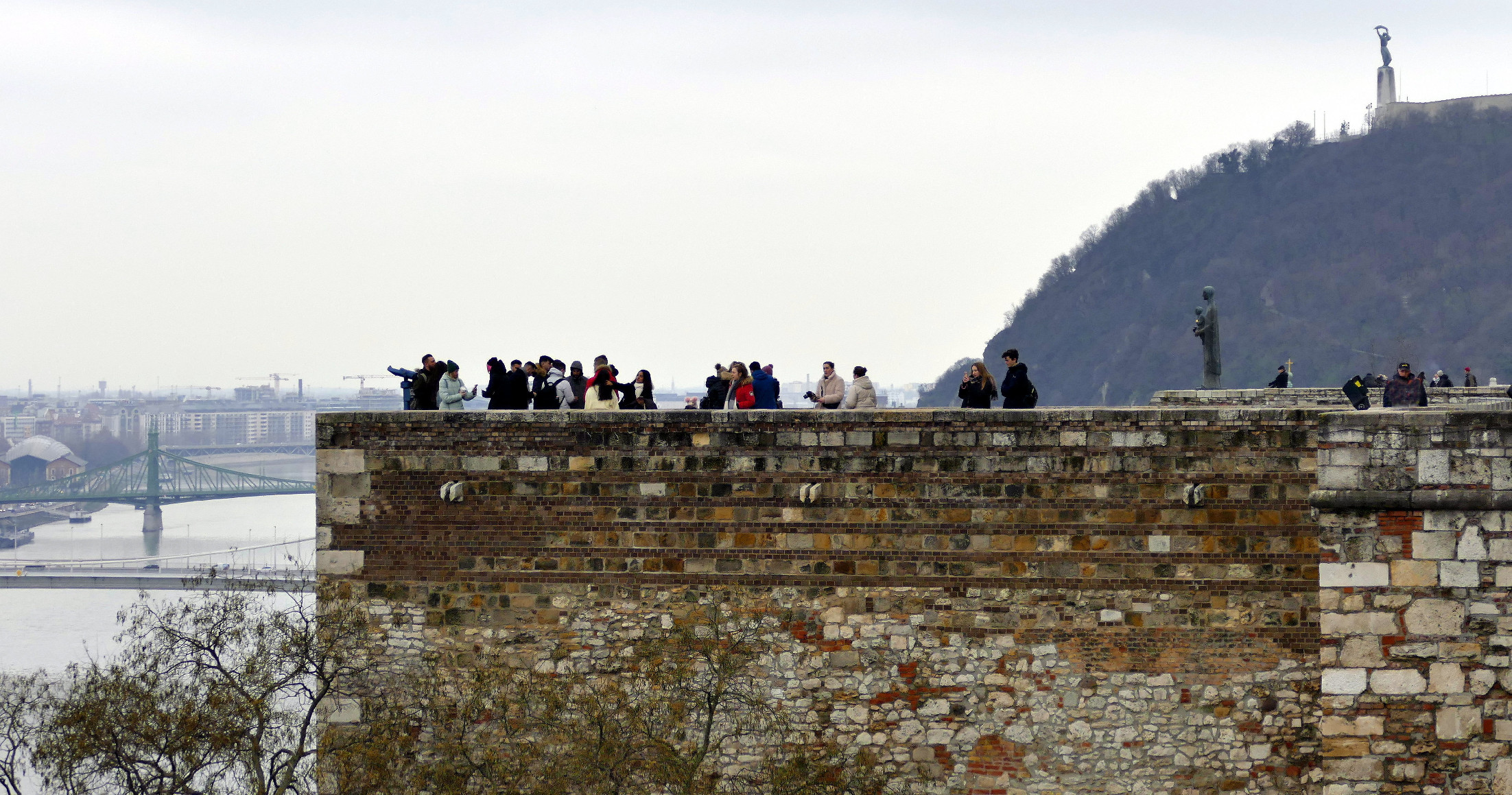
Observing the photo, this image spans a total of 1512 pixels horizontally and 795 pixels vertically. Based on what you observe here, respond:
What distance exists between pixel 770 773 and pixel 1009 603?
2704 millimetres

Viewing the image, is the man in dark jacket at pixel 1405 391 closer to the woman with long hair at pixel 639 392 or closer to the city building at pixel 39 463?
the woman with long hair at pixel 639 392

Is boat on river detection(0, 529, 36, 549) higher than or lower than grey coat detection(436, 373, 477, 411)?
lower

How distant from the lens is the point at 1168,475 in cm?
1281

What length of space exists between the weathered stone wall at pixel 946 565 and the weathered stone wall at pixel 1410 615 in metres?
0.26

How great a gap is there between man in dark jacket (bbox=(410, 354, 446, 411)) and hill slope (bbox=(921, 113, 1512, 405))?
375 ft

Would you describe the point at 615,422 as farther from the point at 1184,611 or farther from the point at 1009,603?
the point at 1184,611

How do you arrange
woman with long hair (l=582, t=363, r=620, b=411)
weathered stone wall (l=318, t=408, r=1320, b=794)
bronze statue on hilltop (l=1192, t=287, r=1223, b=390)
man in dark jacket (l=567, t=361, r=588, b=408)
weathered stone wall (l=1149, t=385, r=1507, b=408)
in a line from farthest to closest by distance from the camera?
1. bronze statue on hilltop (l=1192, t=287, r=1223, b=390)
2. weathered stone wall (l=1149, t=385, r=1507, b=408)
3. man in dark jacket (l=567, t=361, r=588, b=408)
4. woman with long hair (l=582, t=363, r=620, b=411)
5. weathered stone wall (l=318, t=408, r=1320, b=794)

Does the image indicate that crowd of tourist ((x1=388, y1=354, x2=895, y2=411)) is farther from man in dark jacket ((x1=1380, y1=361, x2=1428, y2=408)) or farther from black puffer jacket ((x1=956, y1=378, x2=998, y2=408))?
man in dark jacket ((x1=1380, y1=361, x2=1428, y2=408))

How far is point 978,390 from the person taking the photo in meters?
13.6

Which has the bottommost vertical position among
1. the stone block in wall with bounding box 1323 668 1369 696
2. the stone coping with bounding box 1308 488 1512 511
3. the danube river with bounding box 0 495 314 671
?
the danube river with bounding box 0 495 314 671

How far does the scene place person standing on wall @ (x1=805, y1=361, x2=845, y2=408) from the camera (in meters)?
14.6

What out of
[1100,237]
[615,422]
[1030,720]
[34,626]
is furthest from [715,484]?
[1100,237]

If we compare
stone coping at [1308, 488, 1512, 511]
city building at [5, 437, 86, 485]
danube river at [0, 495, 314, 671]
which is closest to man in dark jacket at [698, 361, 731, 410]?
stone coping at [1308, 488, 1512, 511]

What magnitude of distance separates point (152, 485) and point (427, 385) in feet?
491
